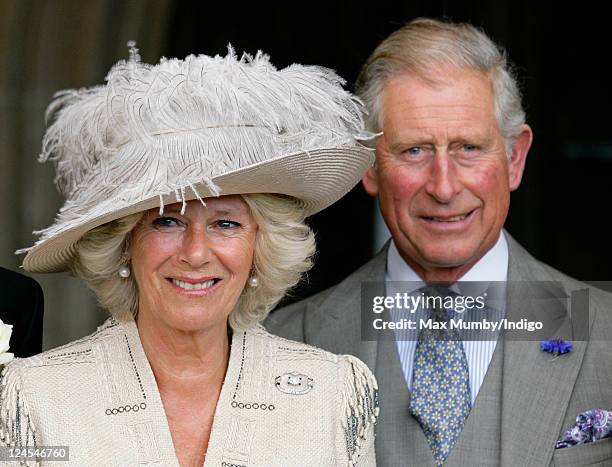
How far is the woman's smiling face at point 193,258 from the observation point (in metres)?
2.82

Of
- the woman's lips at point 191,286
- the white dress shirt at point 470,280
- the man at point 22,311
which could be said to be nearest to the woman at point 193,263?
the woman's lips at point 191,286

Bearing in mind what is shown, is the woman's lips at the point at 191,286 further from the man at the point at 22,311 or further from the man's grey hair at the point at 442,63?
the man's grey hair at the point at 442,63

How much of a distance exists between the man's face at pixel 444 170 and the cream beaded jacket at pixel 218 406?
1.81 feet

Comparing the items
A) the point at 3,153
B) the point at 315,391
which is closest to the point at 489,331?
the point at 315,391

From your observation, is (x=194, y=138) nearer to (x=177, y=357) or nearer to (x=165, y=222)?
(x=165, y=222)

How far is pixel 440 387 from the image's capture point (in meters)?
3.31

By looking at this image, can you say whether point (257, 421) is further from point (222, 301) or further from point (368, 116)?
point (368, 116)

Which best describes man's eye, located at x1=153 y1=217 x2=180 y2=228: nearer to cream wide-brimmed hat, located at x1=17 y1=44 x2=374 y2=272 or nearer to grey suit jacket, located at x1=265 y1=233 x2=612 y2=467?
cream wide-brimmed hat, located at x1=17 y1=44 x2=374 y2=272

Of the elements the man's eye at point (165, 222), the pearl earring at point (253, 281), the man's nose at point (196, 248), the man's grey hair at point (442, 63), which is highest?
the man's grey hair at point (442, 63)

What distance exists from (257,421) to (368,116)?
42.3 inches

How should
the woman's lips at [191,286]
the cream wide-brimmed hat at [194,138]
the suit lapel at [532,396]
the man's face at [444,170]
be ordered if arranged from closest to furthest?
the cream wide-brimmed hat at [194,138] → the woman's lips at [191,286] → the suit lapel at [532,396] → the man's face at [444,170]

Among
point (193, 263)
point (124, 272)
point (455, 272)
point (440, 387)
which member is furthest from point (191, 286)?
point (455, 272)

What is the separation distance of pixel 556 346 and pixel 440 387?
0.34 m

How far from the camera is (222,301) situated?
9.50ft
